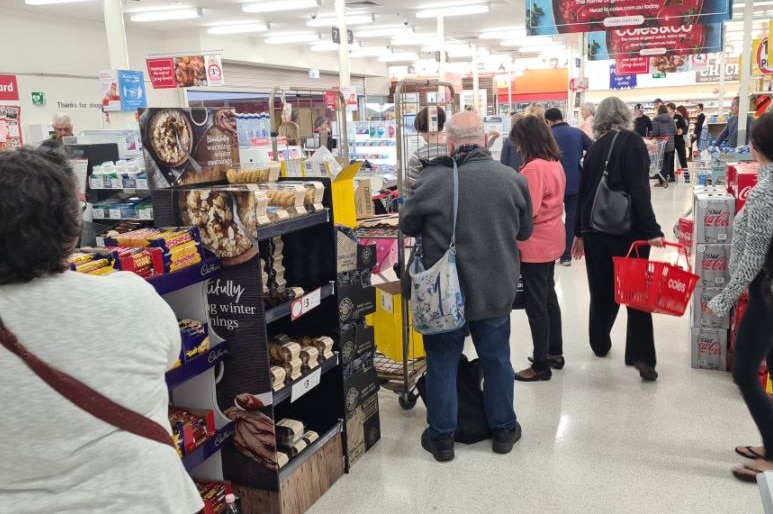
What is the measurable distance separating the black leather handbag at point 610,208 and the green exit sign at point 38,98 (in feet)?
39.1

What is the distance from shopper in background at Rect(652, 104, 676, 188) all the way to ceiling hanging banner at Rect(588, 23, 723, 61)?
198cm

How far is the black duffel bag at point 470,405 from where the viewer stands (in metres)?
3.60

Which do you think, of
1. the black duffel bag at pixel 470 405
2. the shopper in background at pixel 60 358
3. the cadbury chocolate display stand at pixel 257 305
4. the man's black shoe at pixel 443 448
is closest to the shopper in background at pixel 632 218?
the black duffel bag at pixel 470 405

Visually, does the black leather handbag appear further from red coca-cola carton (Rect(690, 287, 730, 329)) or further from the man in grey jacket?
the man in grey jacket

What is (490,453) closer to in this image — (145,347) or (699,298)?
(699,298)

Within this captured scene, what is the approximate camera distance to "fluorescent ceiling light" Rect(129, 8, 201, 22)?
12.9m

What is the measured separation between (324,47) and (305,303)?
17.8 meters

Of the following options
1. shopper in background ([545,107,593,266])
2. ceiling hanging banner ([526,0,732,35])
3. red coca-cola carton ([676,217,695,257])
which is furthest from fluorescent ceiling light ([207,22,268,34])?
red coca-cola carton ([676,217,695,257])

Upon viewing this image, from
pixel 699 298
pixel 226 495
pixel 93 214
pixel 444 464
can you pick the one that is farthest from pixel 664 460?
pixel 93 214

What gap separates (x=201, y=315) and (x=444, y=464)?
146cm

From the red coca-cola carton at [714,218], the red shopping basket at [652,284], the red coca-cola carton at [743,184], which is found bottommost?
the red shopping basket at [652,284]

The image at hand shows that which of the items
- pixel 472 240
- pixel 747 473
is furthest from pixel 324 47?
pixel 747 473

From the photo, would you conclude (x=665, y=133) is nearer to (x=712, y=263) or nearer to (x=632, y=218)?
(x=712, y=263)

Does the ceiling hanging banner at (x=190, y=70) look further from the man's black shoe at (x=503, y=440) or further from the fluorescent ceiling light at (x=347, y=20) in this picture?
the man's black shoe at (x=503, y=440)
